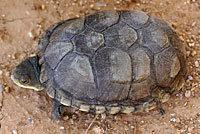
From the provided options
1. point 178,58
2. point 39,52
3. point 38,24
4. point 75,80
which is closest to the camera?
point 75,80

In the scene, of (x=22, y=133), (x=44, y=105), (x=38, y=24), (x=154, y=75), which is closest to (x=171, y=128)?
(x=154, y=75)

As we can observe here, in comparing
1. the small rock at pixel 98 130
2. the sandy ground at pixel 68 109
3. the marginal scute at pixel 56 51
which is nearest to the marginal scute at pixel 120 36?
the marginal scute at pixel 56 51

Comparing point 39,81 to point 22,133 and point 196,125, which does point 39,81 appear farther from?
point 196,125

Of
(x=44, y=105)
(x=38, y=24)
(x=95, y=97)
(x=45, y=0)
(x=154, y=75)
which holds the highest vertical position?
(x=45, y=0)

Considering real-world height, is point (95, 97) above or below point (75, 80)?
below

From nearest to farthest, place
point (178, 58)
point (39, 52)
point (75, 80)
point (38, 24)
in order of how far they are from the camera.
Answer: point (75, 80), point (178, 58), point (39, 52), point (38, 24)

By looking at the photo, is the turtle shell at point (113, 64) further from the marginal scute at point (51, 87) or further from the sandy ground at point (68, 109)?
the sandy ground at point (68, 109)
